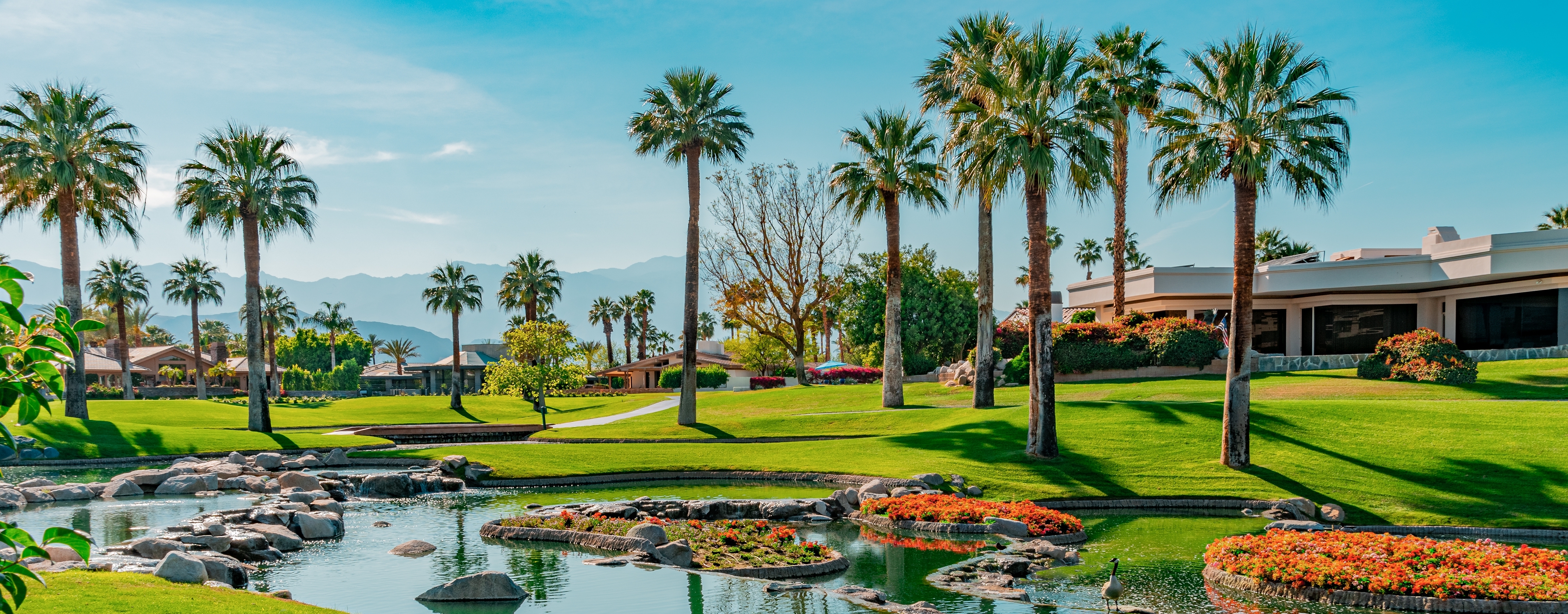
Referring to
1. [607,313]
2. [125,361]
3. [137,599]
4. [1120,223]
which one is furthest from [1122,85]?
[607,313]

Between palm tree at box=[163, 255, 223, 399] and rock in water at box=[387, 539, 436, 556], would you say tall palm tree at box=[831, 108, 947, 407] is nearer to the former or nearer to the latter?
rock in water at box=[387, 539, 436, 556]

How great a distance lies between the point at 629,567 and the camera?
15.3 metres

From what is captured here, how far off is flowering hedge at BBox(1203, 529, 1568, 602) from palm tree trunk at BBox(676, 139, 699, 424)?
23.0 metres

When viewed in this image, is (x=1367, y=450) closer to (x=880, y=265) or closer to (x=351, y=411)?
(x=880, y=265)

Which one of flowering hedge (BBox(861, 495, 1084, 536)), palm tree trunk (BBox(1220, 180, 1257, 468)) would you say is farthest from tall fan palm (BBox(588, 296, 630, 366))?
flowering hedge (BBox(861, 495, 1084, 536))

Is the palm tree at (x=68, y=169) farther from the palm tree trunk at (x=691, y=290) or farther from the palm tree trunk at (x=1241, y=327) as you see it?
the palm tree trunk at (x=1241, y=327)

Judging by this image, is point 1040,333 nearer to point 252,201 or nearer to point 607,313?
point 252,201

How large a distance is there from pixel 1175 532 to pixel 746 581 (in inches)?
375

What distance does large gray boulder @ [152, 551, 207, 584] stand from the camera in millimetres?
12508

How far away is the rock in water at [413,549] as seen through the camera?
658 inches

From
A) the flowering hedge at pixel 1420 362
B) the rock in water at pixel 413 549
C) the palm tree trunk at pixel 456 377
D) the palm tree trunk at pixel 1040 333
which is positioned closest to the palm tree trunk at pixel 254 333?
the palm tree trunk at pixel 456 377

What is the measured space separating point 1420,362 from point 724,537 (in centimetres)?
3157

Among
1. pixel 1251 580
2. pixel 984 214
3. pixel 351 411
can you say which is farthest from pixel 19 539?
pixel 351 411

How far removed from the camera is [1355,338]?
48.9 metres
